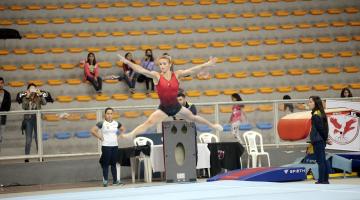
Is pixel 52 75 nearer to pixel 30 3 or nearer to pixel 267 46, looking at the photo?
pixel 30 3

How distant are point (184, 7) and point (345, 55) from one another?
4.95 m

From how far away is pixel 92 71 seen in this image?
1919cm

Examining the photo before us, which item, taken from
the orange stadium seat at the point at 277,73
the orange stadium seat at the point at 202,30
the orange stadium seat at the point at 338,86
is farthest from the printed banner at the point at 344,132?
the orange stadium seat at the point at 202,30

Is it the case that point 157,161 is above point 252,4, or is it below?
below

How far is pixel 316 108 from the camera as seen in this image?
43.5ft

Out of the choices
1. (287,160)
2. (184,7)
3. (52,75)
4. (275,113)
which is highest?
(184,7)

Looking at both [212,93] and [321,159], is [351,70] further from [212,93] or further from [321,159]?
[321,159]

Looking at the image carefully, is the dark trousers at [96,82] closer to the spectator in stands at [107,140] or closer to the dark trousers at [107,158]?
the spectator in stands at [107,140]

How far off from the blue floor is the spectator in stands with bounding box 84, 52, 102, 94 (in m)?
9.18

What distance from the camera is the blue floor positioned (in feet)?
27.2

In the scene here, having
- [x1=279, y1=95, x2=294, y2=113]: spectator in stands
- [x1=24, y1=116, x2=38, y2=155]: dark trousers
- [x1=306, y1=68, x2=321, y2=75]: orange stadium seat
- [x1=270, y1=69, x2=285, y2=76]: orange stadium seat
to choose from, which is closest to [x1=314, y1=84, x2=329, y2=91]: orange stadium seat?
[x1=306, y1=68, x2=321, y2=75]: orange stadium seat

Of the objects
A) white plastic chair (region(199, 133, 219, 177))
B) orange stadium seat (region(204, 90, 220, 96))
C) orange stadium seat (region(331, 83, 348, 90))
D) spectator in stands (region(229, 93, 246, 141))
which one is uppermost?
orange stadium seat (region(331, 83, 348, 90))

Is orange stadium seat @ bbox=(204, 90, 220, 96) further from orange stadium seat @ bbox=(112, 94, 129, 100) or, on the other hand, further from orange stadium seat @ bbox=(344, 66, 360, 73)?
orange stadium seat @ bbox=(344, 66, 360, 73)

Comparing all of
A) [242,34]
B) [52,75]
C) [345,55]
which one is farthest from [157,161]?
[345,55]
